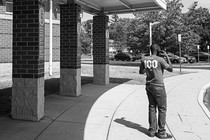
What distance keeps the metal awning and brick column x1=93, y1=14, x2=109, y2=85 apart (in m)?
0.41

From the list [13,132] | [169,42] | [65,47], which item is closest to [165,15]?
[169,42]

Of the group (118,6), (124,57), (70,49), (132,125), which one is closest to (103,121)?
(132,125)

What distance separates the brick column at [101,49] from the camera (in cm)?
1153

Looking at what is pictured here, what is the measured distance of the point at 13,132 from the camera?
4754mm

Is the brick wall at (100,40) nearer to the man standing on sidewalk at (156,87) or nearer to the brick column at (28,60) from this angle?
the brick column at (28,60)

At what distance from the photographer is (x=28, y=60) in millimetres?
5594

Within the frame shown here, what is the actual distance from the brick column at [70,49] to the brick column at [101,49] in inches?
116

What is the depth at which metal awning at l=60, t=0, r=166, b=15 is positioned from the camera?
10.4 m

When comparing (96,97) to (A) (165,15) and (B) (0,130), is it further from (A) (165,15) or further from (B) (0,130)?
(A) (165,15)

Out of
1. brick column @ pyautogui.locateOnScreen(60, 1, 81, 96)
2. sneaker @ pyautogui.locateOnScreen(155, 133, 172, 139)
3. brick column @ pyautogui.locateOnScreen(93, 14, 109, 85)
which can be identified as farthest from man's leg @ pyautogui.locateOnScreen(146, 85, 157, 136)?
brick column @ pyautogui.locateOnScreen(93, 14, 109, 85)

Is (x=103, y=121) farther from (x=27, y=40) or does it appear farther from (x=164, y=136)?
(x=27, y=40)

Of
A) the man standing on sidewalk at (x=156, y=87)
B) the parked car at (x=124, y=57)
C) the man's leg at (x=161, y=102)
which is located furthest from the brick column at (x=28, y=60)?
the parked car at (x=124, y=57)

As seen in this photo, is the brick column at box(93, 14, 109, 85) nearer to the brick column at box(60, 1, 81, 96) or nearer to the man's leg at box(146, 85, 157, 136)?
the brick column at box(60, 1, 81, 96)

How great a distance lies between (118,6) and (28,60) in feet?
22.7
